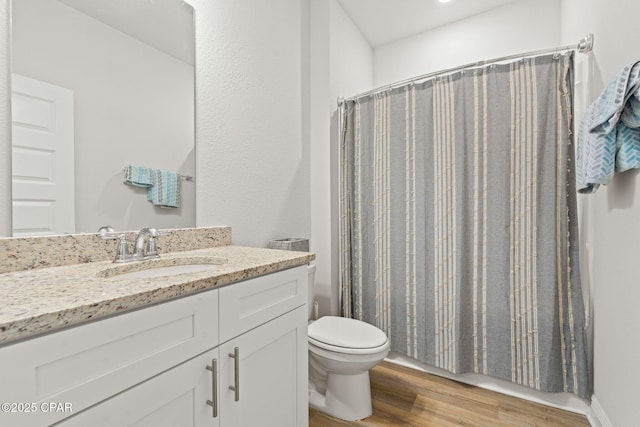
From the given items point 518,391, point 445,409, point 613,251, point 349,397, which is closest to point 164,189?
point 349,397

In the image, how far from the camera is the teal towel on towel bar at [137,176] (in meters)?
1.16

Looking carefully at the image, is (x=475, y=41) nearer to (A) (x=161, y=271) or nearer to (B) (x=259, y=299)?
(B) (x=259, y=299)

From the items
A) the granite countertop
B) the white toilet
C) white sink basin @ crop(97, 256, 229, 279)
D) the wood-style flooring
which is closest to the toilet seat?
the white toilet

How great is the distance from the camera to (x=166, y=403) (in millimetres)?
687

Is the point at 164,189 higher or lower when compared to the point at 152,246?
higher

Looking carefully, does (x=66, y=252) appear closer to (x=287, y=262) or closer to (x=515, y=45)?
(x=287, y=262)

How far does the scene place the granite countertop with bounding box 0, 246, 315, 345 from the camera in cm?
50

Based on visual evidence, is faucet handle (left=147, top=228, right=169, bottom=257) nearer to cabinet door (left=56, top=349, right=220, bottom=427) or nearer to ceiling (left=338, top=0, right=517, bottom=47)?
cabinet door (left=56, top=349, right=220, bottom=427)

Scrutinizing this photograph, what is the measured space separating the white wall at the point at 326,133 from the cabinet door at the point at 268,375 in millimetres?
986

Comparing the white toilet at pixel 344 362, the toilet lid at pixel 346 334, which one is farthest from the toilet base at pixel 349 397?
the toilet lid at pixel 346 334

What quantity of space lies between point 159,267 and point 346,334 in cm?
100

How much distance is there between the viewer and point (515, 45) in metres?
2.12

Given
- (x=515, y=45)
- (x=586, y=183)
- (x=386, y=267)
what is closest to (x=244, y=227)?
(x=386, y=267)

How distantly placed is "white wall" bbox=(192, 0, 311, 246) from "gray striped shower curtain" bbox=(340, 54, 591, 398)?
0.42m
